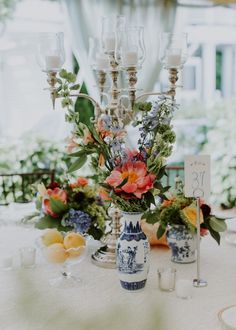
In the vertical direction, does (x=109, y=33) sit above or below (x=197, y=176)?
above

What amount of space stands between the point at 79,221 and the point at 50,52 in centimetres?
60

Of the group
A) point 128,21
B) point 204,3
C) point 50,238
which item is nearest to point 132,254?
point 50,238

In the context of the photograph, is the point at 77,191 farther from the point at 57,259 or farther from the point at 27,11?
the point at 27,11

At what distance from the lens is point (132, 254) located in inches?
61.1

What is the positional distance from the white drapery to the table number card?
211 cm

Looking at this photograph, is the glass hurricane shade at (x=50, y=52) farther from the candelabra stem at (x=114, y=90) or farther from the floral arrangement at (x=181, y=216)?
the floral arrangement at (x=181, y=216)

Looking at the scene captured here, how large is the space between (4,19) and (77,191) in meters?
2.25

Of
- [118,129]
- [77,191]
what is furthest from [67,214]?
[118,129]

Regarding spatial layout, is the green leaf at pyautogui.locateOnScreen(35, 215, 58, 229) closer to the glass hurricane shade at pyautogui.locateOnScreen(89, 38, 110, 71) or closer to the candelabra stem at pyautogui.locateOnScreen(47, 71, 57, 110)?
the candelabra stem at pyautogui.locateOnScreen(47, 71, 57, 110)

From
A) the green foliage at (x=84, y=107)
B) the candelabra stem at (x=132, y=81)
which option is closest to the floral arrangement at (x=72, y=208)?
the candelabra stem at (x=132, y=81)

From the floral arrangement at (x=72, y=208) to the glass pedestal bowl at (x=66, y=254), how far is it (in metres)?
0.18

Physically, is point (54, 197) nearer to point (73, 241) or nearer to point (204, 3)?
point (73, 241)

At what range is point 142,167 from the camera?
1.50m

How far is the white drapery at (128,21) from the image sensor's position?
3.70 m
